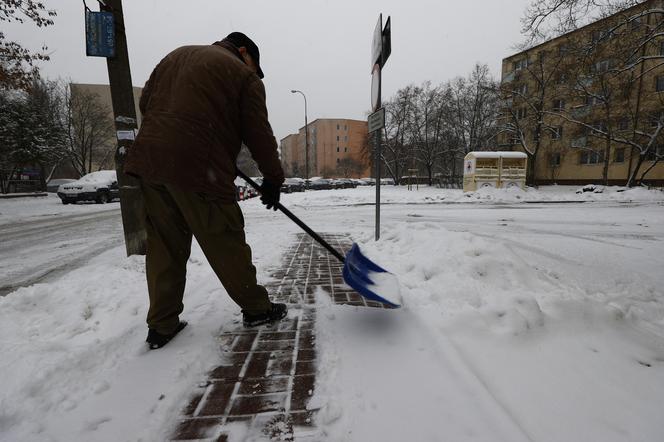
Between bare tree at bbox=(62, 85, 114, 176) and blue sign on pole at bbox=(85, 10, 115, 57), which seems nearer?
blue sign on pole at bbox=(85, 10, 115, 57)

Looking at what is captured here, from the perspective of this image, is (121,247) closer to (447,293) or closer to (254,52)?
(254,52)

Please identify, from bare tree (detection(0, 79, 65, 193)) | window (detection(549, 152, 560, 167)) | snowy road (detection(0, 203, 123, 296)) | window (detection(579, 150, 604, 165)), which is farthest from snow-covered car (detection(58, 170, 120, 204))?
window (detection(579, 150, 604, 165))

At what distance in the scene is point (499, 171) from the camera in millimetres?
17125

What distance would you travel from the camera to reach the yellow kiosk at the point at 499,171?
1706cm

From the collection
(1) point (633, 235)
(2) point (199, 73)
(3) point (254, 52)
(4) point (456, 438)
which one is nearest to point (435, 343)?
(4) point (456, 438)

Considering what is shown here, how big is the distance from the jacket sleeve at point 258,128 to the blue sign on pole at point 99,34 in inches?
99.0

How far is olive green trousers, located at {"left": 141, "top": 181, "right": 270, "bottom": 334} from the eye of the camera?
1.81 meters

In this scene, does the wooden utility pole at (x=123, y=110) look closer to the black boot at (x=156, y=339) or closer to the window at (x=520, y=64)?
the black boot at (x=156, y=339)

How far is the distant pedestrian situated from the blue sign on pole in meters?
2.04

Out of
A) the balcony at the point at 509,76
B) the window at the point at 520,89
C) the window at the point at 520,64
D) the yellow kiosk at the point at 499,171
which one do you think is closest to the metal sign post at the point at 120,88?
the yellow kiosk at the point at 499,171

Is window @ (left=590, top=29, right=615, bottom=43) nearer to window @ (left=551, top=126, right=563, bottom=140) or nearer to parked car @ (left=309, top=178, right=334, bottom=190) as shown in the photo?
window @ (left=551, top=126, right=563, bottom=140)

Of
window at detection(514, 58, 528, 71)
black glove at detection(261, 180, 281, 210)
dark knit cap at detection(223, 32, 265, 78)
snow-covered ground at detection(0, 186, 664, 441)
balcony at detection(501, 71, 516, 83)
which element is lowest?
snow-covered ground at detection(0, 186, 664, 441)

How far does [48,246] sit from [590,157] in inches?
1346

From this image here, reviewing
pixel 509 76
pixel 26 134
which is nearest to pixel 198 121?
pixel 26 134
